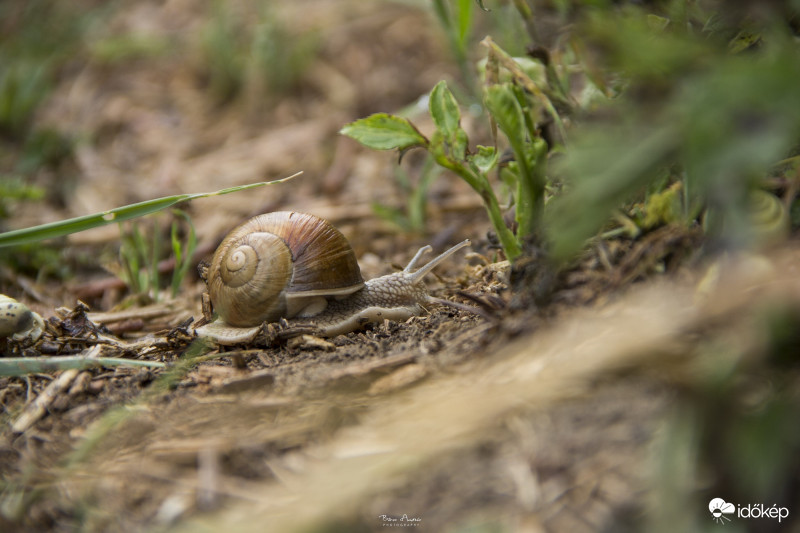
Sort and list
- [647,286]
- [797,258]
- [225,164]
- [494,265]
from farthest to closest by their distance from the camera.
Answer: [225,164]
[494,265]
[647,286]
[797,258]

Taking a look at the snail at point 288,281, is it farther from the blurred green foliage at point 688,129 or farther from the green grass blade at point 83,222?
the blurred green foliage at point 688,129

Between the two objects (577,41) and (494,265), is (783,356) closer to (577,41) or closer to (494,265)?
(494,265)

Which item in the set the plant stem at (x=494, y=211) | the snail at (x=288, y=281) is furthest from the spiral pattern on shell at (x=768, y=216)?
the snail at (x=288, y=281)

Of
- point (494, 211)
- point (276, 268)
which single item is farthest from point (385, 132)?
point (276, 268)

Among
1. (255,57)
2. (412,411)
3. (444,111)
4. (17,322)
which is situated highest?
(255,57)

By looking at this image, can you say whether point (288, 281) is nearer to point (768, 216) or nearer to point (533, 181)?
point (533, 181)

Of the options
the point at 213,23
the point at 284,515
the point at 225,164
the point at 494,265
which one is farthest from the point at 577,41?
the point at 213,23

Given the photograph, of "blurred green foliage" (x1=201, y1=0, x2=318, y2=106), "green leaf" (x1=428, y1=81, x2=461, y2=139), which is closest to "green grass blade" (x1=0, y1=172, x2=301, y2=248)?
"green leaf" (x1=428, y1=81, x2=461, y2=139)
